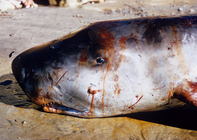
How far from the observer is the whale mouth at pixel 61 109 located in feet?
11.3

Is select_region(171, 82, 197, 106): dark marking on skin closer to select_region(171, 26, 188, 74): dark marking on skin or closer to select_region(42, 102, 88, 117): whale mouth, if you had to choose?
select_region(171, 26, 188, 74): dark marking on skin

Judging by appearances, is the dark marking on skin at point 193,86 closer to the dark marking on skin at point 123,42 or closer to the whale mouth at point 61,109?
the dark marking on skin at point 123,42

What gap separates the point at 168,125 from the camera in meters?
3.43

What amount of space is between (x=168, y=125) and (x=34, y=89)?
1.43 meters

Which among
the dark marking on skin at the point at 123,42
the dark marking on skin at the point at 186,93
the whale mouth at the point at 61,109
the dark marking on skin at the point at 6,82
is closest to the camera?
the dark marking on skin at the point at 186,93

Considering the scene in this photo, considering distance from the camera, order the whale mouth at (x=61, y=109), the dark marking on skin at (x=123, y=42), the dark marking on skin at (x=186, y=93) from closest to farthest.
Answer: the dark marking on skin at (x=186, y=93) → the dark marking on skin at (x=123, y=42) → the whale mouth at (x=61, y=109)

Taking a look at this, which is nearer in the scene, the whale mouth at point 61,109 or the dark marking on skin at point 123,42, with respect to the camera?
the dark marking on skin at point 123,42

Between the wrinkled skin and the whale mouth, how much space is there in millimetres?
11

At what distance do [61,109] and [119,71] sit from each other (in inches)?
29.9

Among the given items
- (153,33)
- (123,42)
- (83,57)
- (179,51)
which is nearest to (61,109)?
(83,57)

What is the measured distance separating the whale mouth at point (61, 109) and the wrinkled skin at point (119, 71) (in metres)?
0.01

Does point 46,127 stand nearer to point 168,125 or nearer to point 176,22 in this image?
point 168,125

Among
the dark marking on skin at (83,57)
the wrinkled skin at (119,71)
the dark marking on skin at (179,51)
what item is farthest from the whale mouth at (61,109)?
the dark marking on skin at (179,51)

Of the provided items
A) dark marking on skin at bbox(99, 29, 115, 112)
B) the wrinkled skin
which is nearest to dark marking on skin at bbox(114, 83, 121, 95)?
the wrinkled skin
